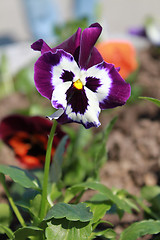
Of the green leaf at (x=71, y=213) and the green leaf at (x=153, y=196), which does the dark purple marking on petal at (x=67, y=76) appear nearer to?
the green leaf at (x=71, y=213)

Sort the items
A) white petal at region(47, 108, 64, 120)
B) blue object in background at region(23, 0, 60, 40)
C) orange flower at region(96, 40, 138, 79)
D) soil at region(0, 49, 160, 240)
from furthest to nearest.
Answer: blue object in background at region(23, 0, 60, 40) → orange flower at region(96, 40, 138, 79) → soil at region(0, 49, 160, 240) → white petal at region(47, 108, 64, 120)

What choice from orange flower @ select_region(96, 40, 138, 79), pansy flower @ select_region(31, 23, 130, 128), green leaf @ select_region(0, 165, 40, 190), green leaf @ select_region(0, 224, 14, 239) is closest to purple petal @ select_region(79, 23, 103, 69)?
pansy flower @ select_region(31, 23, 130, 128)

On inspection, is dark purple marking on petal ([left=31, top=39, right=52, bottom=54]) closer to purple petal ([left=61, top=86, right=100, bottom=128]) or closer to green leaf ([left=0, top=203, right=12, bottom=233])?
purple petal ([left=61, top=86, right=100, bottom=128])

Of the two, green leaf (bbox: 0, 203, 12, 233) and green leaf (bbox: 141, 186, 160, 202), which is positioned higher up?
green leaf (bbox: 0, 203, 12, 233)

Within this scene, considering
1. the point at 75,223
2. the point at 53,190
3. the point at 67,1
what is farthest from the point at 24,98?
the point at 67,1

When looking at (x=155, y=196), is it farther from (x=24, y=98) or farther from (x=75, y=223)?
(x=24, y=98)

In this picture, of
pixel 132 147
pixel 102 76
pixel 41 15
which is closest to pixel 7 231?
pixel 102 76

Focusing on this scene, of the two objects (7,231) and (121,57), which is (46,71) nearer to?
(7,231)
